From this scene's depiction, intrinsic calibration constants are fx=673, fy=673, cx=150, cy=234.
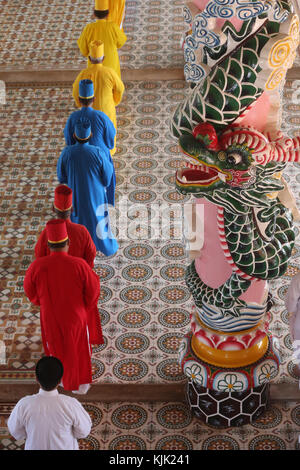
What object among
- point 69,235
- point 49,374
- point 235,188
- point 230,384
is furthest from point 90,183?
point 49,374

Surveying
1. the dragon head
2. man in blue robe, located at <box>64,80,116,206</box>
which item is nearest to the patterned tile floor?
man in blue robe, located at <box>64,80,116,206</box>

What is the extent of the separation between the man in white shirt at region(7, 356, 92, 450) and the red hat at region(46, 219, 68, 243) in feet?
2.81

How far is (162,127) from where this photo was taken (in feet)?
23.4

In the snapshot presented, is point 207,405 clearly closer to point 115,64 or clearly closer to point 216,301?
point 216,301

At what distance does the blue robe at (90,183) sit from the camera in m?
5.03

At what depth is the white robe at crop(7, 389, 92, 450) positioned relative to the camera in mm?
3240

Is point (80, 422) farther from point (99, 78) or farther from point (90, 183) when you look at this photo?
point (99, 78)

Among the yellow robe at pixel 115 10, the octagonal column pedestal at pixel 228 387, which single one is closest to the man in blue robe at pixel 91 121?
the yellow robe at pixel 115 10

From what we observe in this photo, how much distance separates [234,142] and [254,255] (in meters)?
0.73

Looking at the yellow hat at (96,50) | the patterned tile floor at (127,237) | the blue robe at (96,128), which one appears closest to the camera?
the patterned tile floor at (127,237)

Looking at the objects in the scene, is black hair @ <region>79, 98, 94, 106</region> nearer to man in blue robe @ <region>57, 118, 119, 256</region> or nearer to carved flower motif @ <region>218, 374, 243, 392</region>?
man in blue robe @ <region>57, 118, 119, 256</region>

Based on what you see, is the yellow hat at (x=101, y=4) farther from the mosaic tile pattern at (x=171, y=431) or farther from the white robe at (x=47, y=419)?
the white robe at (x=47, y=419)

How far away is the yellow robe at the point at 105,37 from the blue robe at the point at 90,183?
174cm

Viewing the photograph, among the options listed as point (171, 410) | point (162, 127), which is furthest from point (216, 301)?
point (162, 127)
